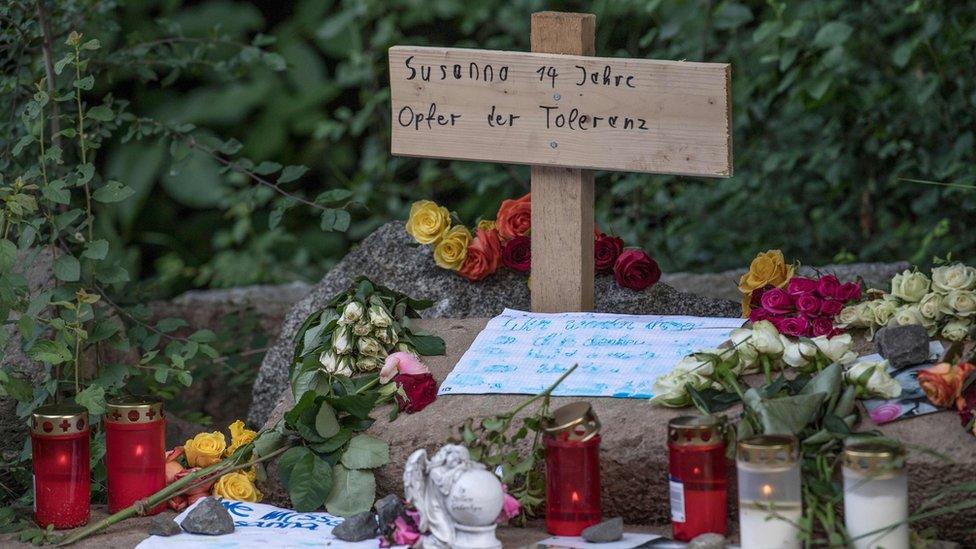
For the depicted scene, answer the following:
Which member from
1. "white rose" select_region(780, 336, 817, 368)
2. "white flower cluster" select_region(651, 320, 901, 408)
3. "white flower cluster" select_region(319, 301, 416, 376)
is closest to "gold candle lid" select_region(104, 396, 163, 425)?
"white flower cluster" select_region(319, 301, 416, 376)

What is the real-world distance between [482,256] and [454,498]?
3.63ft

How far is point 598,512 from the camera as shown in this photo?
90.3 inches

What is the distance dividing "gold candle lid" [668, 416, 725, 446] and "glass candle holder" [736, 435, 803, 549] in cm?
8

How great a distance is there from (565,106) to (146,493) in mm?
1173

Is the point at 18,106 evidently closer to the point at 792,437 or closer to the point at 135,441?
the point at 135,441

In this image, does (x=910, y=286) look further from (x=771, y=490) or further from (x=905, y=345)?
(x=771, y=490)

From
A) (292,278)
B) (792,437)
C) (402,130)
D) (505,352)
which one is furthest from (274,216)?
(292,278)

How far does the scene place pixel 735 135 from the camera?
482cm

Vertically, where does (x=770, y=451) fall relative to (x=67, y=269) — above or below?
below

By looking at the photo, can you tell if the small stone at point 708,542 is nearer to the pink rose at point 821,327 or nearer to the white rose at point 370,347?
the pink rose at point 821,327

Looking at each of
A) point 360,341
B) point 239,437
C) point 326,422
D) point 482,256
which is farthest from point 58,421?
point 482,256

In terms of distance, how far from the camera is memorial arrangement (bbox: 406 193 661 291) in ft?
10.3

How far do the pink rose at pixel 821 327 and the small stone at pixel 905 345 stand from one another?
201 mm

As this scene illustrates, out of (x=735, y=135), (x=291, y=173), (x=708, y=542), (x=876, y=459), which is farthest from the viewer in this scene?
(x=735, y=135)
